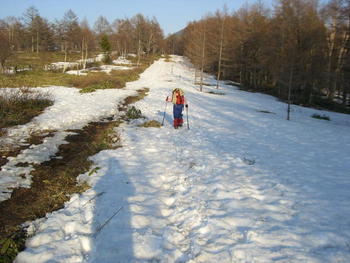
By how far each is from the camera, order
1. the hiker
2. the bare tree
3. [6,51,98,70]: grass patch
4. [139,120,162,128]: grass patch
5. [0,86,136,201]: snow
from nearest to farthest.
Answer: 1. [0,86,136,201]: snow
2. the hiker
3. [139,120,162,128]: grass patch
4. the bare tree
5. [6,51,98,70]: grass patch

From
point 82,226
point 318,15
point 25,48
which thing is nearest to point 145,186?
point 82,226

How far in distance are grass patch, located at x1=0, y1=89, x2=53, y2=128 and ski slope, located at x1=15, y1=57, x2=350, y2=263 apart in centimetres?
587

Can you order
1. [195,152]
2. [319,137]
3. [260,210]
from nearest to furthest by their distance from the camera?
[260,210] < [195,152] < [319,137]

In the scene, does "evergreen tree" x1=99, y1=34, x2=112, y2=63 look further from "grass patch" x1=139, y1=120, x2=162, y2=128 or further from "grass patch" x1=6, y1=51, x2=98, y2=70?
"grass patch" x1=139, y1=120, x2=162, y2=128

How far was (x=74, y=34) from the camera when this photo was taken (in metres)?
50.0

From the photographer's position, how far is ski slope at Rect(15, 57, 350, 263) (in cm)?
331

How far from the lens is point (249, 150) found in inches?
324

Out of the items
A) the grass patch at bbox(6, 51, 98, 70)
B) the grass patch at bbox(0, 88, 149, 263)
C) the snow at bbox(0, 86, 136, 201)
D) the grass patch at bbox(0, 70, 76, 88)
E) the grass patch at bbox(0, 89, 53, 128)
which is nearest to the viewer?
the grass patch at bbox(0, 88, 149, 263)

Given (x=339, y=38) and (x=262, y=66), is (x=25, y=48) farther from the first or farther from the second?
(x=339, y=38)

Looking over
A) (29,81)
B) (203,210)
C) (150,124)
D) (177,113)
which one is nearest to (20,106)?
(150,124)

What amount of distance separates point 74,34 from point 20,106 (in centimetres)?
4475

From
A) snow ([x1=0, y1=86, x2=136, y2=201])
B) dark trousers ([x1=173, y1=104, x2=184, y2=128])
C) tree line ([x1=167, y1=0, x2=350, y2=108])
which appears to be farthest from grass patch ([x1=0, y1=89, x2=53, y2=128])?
tree line ([x1=167, y1=0, x2=350, y2=108])

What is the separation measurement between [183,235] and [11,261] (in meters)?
2.49

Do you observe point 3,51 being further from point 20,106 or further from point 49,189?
point 49,189
